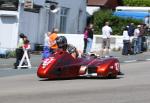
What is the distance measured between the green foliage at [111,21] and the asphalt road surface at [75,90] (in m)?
24.4

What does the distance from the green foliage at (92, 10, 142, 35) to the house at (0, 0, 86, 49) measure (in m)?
3.17

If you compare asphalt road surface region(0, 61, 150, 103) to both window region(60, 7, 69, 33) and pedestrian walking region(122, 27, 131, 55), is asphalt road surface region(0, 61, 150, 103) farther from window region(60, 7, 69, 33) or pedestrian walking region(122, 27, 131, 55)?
window region(60, 7, 69, 33)

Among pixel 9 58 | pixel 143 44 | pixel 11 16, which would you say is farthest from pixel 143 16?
pixel 9 58

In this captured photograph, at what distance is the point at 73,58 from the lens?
61.5 ft

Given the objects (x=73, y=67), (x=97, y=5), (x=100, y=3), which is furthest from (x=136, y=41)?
(x=100, y=3)

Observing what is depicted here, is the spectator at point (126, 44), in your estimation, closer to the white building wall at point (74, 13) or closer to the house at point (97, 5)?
the white building wall at point (74, 13)

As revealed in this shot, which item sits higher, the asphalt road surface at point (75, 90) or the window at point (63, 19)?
the window at point (63, 19)

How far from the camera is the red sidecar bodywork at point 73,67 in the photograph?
18328 mm

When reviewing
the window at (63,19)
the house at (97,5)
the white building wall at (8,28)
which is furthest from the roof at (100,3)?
the white building wall at (8,28)

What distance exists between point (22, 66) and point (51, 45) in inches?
58.4

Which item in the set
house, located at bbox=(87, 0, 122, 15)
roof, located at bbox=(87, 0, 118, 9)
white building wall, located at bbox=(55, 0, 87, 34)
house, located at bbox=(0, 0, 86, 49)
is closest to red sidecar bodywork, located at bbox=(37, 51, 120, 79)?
house, located at bbox=(0, 0, 86, 49)

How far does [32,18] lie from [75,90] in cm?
2163

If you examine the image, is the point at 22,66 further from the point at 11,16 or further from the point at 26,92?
the point at 11,16

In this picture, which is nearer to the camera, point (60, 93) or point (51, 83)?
point (60, 93)
